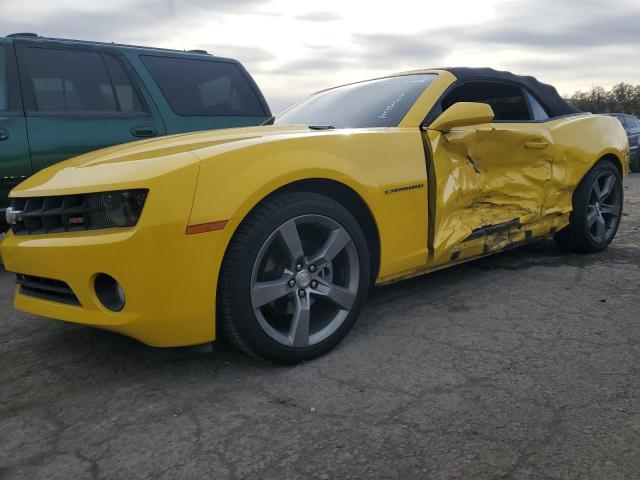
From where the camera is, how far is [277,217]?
2398mm

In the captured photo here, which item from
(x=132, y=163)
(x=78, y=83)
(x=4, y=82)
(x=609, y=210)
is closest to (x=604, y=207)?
(x=609, y=210)

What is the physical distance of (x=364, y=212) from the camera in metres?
2.78

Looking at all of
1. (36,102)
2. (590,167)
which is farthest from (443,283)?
(36,102)

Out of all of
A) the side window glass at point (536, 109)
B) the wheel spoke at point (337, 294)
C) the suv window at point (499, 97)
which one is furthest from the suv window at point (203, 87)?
the wheel spoke at point (337, 294)

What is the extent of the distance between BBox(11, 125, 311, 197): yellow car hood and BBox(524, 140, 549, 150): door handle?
1590 mm

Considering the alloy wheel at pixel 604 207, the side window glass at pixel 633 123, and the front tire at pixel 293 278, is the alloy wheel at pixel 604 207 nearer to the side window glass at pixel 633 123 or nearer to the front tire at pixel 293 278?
the front tire at pixel 293 278

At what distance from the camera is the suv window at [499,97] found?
3.56 metres

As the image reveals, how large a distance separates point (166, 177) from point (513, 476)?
1.56 metres

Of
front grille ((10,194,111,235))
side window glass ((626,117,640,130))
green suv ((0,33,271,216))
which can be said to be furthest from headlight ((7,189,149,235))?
side window glass ((626,117,640,130))

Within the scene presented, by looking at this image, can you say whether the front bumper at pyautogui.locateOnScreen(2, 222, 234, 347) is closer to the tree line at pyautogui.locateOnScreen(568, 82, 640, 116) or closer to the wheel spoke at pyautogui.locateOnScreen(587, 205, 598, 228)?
the wheel spoke at pyautogui.locateOnScreen(587, 205, 598, 228)

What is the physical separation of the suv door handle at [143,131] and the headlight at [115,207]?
104 inches

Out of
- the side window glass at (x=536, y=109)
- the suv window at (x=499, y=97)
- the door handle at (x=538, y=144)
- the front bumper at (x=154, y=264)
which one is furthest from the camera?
the side window glass at (x=536, y=109)

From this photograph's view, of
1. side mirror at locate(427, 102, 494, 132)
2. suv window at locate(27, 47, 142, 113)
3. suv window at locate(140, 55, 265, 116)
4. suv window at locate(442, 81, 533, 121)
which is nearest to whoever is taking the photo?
side mirror at locate(427, 102, 494, 132)

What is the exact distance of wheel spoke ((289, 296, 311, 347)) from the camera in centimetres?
248
